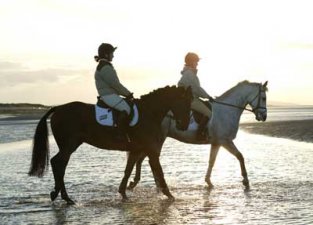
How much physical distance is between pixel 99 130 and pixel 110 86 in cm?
105

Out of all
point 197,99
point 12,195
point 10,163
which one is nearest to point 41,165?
point 12,195

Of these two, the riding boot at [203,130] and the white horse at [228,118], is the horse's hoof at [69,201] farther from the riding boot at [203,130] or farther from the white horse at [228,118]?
the riding boot at [203,130]

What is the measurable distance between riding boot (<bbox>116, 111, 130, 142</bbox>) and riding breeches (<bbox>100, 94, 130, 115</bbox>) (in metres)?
0.11

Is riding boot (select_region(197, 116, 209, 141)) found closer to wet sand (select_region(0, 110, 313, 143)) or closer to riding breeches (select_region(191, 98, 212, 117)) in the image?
riding breeches (select_region(191, 98, 212, 117))

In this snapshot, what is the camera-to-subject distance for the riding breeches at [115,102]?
12922 mm

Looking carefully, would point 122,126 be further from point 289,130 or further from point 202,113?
point 289,130

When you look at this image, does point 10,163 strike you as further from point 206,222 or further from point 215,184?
point 206,222

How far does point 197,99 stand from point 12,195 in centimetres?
548

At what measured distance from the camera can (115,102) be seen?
12953mm

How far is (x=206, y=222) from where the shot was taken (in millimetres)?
10117

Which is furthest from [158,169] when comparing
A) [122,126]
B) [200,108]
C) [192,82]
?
[192,82]

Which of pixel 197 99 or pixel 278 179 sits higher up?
pixel 197 99

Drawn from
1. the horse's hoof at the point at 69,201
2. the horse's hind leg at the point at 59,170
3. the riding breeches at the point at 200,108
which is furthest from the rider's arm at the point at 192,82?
the horse's hoof at the point at 69,201

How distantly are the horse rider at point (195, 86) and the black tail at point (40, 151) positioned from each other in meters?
3.85
